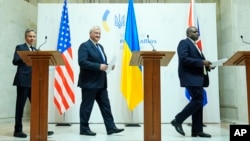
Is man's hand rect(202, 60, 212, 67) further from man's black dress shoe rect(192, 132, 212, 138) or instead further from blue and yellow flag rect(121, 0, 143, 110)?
blue and yellow flag rect(121, 0, 143, 110)

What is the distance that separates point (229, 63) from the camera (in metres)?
4.39

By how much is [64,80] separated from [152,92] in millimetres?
3700

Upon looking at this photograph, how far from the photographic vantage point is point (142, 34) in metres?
7.72

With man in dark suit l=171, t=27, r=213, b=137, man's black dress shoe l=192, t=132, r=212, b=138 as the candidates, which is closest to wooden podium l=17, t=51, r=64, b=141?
man in dark suit l=171, t=27, r=213, b=137

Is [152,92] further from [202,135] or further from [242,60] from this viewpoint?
[202,135]

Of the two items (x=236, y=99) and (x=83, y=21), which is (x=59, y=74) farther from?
(x=236, y=99)

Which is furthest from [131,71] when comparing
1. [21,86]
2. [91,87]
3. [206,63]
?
[21,86]

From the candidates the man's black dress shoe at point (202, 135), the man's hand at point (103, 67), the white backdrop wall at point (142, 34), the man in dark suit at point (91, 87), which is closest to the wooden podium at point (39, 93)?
the man's hand at point (103, 67)

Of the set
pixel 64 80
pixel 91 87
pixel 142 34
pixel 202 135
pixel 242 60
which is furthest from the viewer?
Result: pixel 142 34

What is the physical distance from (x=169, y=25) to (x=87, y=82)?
3.31 metres

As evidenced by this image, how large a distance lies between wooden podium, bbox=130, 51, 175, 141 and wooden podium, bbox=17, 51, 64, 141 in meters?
1.11

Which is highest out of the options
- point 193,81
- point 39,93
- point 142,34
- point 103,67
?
point 142,34

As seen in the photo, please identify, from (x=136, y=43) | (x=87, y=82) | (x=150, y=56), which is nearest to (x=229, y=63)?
(x=150, y=56)

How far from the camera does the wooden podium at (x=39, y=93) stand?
3.95 meters
